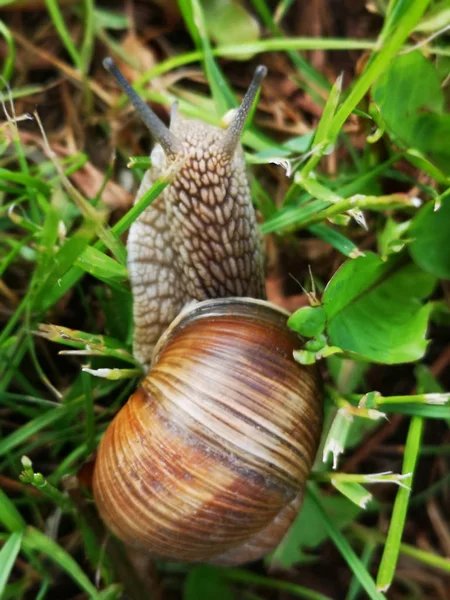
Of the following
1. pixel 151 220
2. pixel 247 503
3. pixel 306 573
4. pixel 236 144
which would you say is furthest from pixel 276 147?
pixel 306 573

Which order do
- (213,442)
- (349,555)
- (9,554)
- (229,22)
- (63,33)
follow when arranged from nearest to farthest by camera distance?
(213,442) < (9,554) < (349,555) < (63,33) < (229,22)

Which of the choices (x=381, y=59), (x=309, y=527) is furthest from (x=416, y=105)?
(x=309, y=527)

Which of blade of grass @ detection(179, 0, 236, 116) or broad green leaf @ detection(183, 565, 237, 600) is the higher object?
blade of grass @ detection(179, 0, 236, 116)

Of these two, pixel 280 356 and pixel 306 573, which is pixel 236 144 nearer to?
pixel 280 356

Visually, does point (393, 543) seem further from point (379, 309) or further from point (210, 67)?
point (210, 67)

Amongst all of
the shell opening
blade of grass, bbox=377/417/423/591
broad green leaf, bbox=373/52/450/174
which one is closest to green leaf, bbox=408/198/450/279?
broad green leaf, bbox=373/52/450/174

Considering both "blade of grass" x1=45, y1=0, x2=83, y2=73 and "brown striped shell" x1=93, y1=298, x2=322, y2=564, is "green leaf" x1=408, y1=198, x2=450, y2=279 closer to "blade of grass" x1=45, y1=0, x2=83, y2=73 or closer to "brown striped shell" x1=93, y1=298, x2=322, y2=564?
"brown striped shell" x1=93, y1=298, x2=322, y2=564

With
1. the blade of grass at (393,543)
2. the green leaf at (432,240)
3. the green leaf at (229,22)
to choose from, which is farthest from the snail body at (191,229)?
the blade of grass at (393,543)
